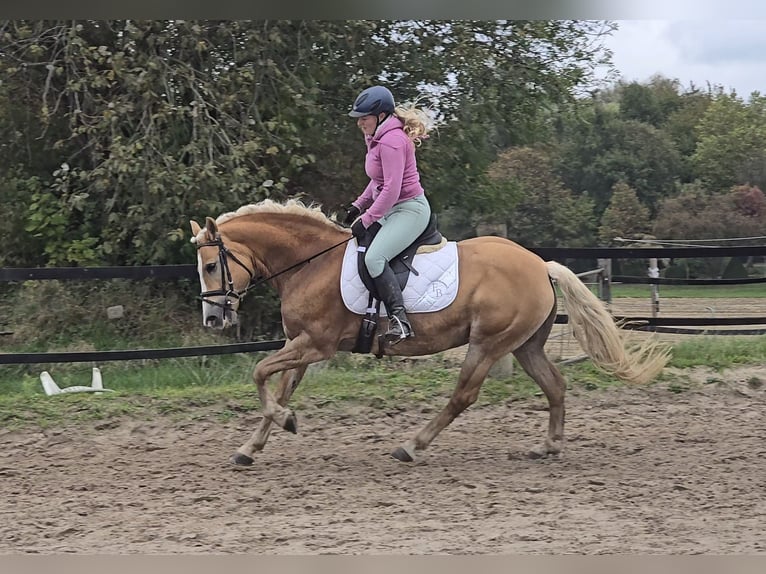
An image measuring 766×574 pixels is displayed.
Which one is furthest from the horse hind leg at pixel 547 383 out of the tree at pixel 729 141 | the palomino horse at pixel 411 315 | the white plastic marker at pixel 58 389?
the tree at pixel 729 141

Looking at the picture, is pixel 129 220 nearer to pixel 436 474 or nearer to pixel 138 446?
pixel 138 446

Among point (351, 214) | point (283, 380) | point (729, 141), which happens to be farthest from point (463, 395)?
point (729, 141)

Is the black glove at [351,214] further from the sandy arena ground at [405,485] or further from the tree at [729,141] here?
the tree at [729,141]

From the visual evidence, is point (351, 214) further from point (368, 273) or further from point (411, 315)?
point (411, 315)

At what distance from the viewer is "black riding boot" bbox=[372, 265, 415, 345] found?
184 inches

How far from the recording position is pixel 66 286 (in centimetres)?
869

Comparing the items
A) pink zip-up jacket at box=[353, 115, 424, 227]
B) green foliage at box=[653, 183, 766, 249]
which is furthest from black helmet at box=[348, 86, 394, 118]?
green foliage at box=[653, 183, 766, 249]

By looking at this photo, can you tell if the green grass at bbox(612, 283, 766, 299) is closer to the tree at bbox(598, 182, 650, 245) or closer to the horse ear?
the tree at bbox(598, 182, 650, 245)

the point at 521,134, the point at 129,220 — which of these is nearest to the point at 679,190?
the point at 521,134

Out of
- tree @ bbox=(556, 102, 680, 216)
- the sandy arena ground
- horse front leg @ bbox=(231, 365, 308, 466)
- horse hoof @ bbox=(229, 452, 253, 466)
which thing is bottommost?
the sandy arena ground

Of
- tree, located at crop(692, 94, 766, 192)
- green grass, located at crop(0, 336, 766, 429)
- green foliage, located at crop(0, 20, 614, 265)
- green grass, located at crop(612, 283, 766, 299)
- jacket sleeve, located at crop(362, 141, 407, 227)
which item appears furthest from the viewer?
tree, located at crop(692, 94, 766, 192)

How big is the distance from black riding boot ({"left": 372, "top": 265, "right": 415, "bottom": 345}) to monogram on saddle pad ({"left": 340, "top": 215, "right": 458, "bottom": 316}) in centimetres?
6

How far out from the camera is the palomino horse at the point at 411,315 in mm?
4727

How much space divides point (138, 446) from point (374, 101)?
2.73 m
